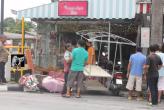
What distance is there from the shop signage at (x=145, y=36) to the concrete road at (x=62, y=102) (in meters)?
1.91

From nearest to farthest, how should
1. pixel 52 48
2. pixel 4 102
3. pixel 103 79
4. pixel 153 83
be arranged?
1. pixel 4 102
2. pixel 153 83
3. pixel 103 79
4. pixel 52 48

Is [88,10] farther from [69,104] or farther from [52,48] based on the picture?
[69,104]

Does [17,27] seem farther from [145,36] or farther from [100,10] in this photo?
[145,36]

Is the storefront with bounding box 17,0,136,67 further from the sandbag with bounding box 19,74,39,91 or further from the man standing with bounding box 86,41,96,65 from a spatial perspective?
the sandbag with bounding box 19,74,39,91

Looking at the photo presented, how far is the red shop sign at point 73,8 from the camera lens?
17266mm

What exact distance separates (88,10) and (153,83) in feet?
14.9

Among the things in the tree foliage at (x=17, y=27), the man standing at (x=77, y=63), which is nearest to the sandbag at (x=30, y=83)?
the man standing at (x=77, y=63)

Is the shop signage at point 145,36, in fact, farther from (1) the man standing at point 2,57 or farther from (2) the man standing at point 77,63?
(1) the man standing at point 2,57

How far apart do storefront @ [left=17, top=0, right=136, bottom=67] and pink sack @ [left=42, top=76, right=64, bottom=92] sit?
2.60 metres

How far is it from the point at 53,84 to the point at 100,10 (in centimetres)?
324

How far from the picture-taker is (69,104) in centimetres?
1330

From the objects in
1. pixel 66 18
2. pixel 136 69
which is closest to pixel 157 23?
pixel 136 69

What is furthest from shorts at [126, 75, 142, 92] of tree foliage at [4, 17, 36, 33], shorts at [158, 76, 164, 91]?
Answer: tree foliage at [4, 17, 36, 33]

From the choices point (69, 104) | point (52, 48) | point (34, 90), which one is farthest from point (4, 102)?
point (52, 48)
